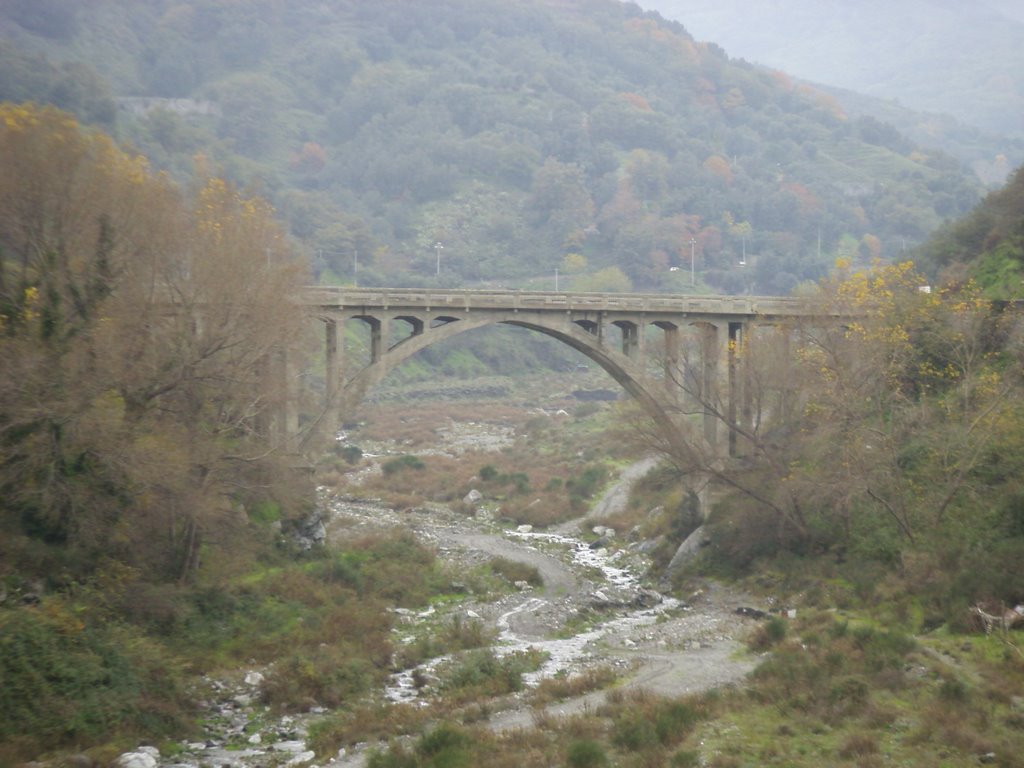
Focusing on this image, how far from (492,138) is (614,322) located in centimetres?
8397

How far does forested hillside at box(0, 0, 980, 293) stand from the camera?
310 ft

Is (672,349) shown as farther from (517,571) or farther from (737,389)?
(517,571)

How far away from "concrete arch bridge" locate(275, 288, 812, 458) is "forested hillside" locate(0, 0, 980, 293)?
49.1 m

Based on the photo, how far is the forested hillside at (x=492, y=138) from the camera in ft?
310

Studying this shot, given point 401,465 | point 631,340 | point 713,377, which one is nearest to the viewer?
point 713,377

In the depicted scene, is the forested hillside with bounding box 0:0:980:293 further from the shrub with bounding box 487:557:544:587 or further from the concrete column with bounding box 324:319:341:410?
the shrub with bounding box 487:557:544:587

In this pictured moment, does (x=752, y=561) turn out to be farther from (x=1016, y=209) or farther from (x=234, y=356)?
(x=1016, y=209)

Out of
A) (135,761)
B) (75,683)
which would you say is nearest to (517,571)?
(75,683)

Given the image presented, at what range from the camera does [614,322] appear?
36062 millimetres

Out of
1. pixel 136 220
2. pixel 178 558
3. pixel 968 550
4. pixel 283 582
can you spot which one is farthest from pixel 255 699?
pixel 968 550

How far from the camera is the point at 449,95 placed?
127750 millimetres

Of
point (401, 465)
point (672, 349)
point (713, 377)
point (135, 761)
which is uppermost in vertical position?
point (672, 349)

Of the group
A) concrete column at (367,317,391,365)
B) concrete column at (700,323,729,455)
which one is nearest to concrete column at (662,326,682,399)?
concrete column at (700,323,729,455)

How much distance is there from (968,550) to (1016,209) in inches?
846
